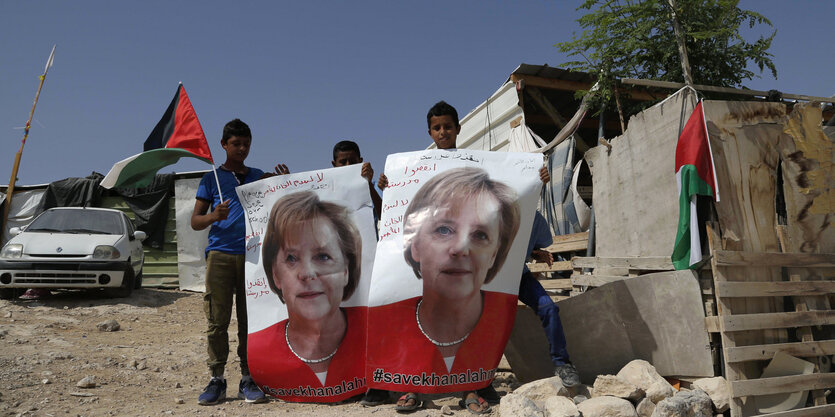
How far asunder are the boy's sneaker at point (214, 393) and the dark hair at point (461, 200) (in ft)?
5.41

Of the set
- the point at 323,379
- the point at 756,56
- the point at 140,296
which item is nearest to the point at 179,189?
the point at 140,296

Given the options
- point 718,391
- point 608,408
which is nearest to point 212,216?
point 608,408

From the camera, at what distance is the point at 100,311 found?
321 inches

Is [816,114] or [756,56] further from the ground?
[756,56]

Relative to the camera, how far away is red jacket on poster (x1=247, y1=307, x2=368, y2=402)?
347 centimetres

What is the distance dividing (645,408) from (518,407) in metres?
0.80

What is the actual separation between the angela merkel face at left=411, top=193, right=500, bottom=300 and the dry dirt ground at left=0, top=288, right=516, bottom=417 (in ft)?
2.69

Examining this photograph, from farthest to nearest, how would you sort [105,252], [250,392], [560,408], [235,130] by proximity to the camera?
[105,252] < [235,130] < [250,392] < [560,408]

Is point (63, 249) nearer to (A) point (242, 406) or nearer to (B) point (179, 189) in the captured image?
(B) point (179, 189)

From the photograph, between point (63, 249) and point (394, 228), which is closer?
point (394, 228)

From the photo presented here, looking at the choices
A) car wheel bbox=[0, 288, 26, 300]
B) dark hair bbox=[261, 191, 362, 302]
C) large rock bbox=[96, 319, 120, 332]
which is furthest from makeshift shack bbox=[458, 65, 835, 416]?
car wheel bbox=[0, 288, 26, 300]

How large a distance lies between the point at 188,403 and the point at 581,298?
3021 mm

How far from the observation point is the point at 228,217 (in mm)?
3770

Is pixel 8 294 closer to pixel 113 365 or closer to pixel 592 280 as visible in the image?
pixel 113 365
